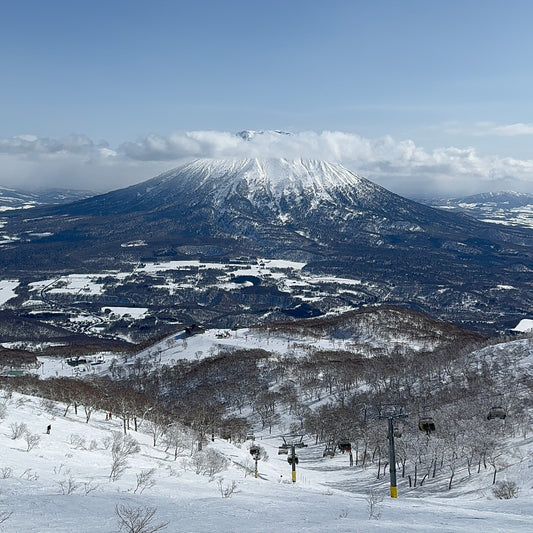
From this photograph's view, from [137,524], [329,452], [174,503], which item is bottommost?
[329,452]

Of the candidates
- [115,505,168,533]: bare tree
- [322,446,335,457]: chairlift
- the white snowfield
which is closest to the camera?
[115,505,168,533]: bare tree

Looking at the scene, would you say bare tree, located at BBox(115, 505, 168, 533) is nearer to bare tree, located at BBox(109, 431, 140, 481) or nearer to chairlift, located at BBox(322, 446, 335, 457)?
bare tree, located at BBox(109, 431, 140, 481)

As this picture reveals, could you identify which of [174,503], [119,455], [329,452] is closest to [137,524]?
[174,503]

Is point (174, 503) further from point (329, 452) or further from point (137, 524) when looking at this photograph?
point (329, 452)

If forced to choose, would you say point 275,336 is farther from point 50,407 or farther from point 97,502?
point 97,502

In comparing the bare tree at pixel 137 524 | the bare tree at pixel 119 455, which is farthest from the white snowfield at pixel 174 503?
the bare tree at pixel 119 455

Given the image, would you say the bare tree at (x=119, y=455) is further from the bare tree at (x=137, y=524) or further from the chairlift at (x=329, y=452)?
the chairlift at (x=329, y=452)

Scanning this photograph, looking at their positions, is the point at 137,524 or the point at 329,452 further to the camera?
the point at 329,452

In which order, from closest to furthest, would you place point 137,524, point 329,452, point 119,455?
1. point 137,524
2. point 119,455
3. point 329,452

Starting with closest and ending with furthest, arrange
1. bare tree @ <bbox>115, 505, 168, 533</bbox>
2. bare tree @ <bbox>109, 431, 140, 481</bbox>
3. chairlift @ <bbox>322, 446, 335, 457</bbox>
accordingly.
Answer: bare tree @ <bbox>115, 505, 168, 533</bbox>
bare tree @ <bbox>109, 431, 140, 481</bbox>
chairlift @ <bbox>322, 446, 335, 457</bbox>

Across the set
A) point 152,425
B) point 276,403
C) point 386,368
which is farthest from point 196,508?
point 386,368

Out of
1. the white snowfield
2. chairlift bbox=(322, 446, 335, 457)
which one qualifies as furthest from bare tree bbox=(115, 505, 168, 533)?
chairlift bbox=(322, 446, 335, 457)
